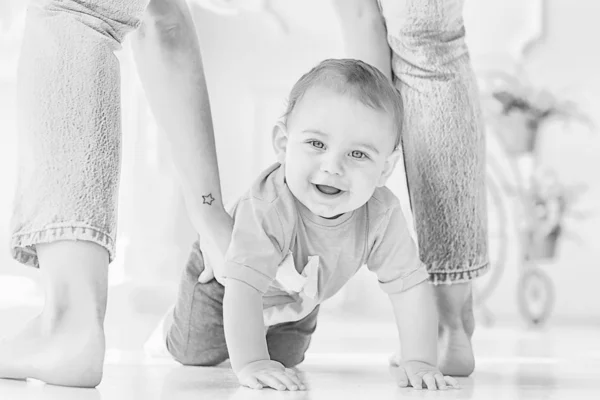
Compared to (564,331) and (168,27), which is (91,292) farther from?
(564,331)

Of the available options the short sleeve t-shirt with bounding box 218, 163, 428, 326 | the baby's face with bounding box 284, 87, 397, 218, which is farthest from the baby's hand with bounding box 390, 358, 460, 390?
the baby's face with bounding box 284, 87, 397, 218

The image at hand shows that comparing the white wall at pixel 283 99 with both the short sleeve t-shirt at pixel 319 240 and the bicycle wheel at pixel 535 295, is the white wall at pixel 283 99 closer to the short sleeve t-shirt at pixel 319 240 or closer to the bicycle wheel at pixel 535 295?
the bicycle wheel at pixel 535 295

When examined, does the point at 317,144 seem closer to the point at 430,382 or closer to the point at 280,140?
the point at 280,140

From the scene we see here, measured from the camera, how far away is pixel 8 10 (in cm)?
296

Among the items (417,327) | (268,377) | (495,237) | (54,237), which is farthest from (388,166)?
(495,237)

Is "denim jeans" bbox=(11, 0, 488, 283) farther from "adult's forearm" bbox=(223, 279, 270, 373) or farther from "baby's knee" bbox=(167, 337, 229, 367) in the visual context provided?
"baby's knee" bbox=(167, 337, 229, 367)

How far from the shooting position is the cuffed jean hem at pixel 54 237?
38.3 inches

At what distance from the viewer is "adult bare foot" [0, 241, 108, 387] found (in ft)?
3.16

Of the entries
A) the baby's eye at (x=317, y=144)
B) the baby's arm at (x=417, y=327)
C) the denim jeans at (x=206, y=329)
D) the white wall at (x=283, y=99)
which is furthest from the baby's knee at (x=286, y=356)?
the white wall at (x=283, y=99)

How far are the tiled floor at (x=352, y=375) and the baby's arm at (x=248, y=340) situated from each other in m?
0.03

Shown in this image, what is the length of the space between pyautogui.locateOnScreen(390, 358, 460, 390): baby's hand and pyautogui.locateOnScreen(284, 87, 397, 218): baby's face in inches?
8.4

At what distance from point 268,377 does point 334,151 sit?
286 millimetres

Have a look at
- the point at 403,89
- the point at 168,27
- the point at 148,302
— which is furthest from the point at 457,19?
the point at 148,302

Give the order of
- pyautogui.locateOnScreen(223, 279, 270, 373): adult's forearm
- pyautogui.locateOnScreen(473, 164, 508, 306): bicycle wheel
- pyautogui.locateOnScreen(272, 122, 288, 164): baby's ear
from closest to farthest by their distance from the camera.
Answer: pyautogui.locateOnScreen(223, 279, 270, 373): adult's forearm
pyautogui.locateOnScreen(272, 122, 288, 164): baby's ear
pyautogui.locateOnScreen(473, 164, 508, 306): bicycle wheel
